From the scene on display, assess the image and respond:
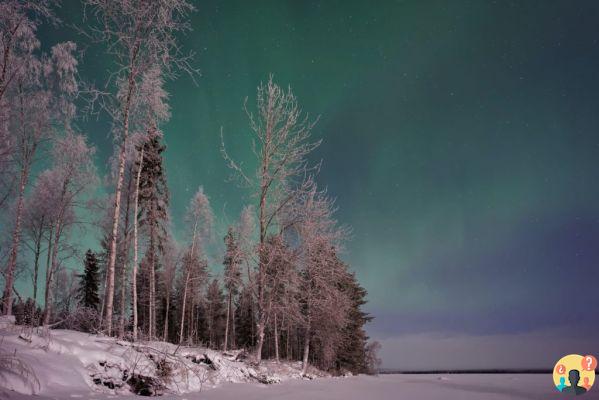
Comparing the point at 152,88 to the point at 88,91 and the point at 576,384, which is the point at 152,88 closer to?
the point at 88,91

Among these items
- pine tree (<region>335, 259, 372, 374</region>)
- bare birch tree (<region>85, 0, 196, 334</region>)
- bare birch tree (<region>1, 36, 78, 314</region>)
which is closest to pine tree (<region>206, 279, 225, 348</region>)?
pine tree (<region>335, 259, 372, 374</region>)

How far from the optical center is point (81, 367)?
4.86 metres

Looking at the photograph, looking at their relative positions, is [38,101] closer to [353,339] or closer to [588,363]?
[588,363]

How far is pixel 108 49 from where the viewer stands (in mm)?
10516

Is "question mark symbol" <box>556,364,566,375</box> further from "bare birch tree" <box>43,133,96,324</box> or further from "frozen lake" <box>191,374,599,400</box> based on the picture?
"bare birch tree" <box>43,133,96,324</box>

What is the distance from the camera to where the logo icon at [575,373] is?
6137mm

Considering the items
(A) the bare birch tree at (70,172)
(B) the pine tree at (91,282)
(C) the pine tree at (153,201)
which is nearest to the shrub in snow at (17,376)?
(A) the bare birch tree at (70,172)

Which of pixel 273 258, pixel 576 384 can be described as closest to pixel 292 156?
pixel 273 258

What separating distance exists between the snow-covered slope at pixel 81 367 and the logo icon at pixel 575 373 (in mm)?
7230

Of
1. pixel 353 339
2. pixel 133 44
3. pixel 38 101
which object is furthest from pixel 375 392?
pixel 353 339

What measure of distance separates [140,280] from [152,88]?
28.8 m

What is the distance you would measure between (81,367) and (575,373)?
986 cm

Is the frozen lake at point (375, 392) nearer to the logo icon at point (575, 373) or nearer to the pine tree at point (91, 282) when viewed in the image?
the logo icon at point (575, 373)

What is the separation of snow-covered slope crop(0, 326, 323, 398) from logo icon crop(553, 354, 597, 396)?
23.7ft
